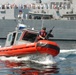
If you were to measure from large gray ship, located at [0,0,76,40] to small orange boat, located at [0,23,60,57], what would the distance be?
107ft

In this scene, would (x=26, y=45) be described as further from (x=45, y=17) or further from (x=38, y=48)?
(x=45, y=17)

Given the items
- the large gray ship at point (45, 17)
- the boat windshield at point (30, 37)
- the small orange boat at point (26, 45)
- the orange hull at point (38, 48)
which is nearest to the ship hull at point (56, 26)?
the large gray ship at point (45, 17)

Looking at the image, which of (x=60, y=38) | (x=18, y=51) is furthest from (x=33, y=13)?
(x=18, y=51)

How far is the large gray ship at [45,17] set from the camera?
6266cm

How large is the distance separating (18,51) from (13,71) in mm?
4815

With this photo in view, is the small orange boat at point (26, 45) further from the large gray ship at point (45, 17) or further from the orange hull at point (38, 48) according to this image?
the large gray ship at point (45, 17)

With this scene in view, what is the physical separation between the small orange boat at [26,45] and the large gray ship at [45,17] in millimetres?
32517

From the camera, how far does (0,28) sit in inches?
2527

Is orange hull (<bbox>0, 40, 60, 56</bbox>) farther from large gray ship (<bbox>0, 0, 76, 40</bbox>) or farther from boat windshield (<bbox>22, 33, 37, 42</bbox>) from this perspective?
large gray ship (<bbox>0, 0, 76, 40</bbox>)

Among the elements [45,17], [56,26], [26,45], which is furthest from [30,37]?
[45,17]

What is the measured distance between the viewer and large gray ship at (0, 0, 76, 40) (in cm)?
6266

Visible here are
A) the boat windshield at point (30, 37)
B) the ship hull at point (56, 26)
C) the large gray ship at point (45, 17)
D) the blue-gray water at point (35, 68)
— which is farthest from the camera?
the large gray ship at point (45, 17)

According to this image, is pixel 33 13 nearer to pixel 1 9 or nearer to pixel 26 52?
pixel 1 9

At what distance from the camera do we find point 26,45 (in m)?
26.4
